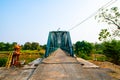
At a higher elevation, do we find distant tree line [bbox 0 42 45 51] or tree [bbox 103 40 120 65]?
distant tree line [bbox 0 42 45 51]

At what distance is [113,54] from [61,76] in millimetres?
33570

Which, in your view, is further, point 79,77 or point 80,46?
point 80,46

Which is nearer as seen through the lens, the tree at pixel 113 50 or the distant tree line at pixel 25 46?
the tree at pixel 113 50

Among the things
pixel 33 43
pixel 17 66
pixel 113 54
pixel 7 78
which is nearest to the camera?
pixel 7 78

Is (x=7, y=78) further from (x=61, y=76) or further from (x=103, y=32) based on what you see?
(x=103, y=32)

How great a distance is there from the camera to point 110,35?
3106 cm

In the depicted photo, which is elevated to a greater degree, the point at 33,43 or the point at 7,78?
the point at 33,43

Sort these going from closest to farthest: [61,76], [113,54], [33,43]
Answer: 1. [61,76]
2. [113,54]
3. [33,43]

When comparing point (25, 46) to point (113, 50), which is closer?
point (113, 50)

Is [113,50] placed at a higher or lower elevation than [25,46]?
lower

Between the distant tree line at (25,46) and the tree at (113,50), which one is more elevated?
the distant tree line at (25,46)

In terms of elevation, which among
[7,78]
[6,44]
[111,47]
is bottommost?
[7,78]

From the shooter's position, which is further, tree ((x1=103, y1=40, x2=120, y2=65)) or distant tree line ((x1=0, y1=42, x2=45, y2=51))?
distant tree line ((x1=0, y1=42, x2=45, y2=51))

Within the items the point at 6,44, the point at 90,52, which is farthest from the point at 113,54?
the point at 6,44
